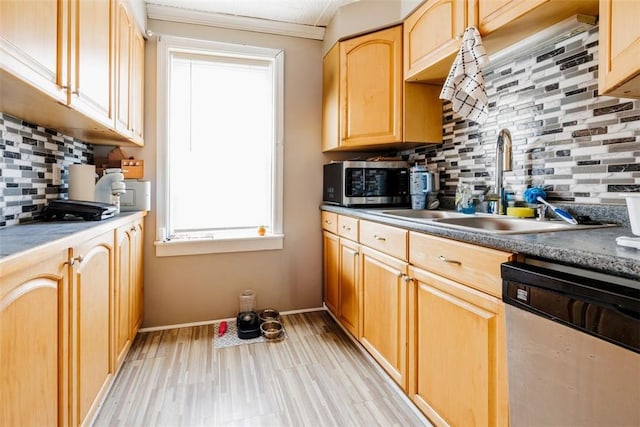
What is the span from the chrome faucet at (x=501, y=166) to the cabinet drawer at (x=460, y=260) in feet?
1.81

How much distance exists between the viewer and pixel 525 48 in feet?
5.29

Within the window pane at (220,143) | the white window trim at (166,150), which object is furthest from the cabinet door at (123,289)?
the window pane at (220,143)

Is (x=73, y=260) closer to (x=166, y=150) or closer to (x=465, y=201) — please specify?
(x=166, y=150)

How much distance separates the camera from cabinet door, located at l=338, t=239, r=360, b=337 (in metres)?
2.10

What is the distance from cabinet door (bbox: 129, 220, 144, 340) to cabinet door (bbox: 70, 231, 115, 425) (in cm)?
50

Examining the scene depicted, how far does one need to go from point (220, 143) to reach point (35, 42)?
1658 mm

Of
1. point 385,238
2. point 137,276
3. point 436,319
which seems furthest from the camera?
point 137,276

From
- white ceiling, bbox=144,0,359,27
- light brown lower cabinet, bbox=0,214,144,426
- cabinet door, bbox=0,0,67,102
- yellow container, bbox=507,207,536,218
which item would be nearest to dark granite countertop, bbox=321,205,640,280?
yellow container, bbox=507,207,536,218

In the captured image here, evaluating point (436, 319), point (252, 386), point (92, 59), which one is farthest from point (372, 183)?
point (92, 59)

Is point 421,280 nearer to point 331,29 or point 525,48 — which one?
point 525,48

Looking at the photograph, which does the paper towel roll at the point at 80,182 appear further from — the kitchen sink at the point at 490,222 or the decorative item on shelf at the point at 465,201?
the decorative item on shelf at the point at 465,201

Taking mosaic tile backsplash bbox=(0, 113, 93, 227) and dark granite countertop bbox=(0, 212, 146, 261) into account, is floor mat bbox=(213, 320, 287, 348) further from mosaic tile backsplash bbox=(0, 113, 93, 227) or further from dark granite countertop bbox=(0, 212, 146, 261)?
mosaic tile backsplash bbox=(0, 113, 93, 227)

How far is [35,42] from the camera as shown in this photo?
38.6 inches

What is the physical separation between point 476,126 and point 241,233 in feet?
6.10
